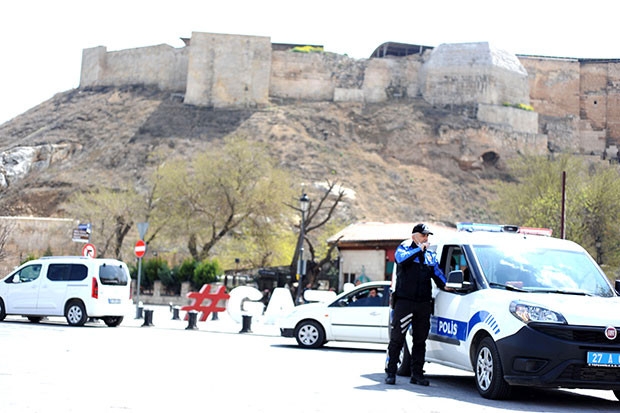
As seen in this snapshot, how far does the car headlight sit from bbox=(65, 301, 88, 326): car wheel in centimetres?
1273

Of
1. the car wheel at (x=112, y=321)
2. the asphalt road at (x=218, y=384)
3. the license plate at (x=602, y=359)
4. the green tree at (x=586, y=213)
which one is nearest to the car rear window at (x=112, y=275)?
the car wheel at (x=112, y=321)

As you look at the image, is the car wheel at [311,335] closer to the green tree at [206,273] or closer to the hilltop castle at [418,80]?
the green tree at [206,273]

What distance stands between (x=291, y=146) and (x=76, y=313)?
150 ft

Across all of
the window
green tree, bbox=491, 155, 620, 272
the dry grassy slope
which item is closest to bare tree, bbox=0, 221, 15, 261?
the dry grassy slope

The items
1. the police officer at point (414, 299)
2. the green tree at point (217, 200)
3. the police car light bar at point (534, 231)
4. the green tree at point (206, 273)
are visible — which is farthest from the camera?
the green tree at point (217, 200)

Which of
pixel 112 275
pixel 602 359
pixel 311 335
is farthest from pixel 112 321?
pixel 602 359

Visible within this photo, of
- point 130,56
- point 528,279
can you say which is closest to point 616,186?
point 528,279

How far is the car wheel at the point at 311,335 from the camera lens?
14859 mm

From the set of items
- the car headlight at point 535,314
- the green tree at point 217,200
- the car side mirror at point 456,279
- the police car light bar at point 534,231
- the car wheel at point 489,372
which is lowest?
the car wheel at point 489,372

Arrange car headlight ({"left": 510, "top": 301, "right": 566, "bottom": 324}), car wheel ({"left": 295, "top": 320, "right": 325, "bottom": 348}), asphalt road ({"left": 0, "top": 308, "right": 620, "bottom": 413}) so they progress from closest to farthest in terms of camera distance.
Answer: asphalt road ({"left": 0, "top": 308, "right": 620, "bottom": 413}), car headlight ({"left": 510, "top": 301, "right": 566, "bottom": 324}), car wheel ({"left": 295, "top": 320, "right": 325, "bottom": 348})

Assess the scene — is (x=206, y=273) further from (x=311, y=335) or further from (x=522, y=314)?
(x=522, y=314)

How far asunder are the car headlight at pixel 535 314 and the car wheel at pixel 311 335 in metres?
7.57

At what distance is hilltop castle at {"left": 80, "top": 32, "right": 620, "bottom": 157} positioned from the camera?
68.7 meters

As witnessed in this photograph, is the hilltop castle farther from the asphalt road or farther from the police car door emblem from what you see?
the police car door emblem
